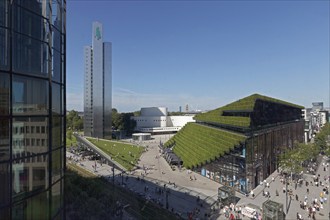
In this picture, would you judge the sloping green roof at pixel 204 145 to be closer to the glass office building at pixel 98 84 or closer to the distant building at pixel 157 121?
the glass office building at pixel 98 84

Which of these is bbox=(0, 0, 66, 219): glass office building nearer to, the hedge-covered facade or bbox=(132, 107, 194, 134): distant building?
the hedge-covered facade

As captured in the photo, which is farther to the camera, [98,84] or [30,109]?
[98,84]

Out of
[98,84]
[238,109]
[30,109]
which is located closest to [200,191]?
[238,109]

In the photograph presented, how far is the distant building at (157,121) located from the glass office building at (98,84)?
31.7 meters

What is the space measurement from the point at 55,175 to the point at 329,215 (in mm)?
31459

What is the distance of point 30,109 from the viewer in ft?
28.8

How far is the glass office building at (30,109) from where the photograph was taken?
786 cm

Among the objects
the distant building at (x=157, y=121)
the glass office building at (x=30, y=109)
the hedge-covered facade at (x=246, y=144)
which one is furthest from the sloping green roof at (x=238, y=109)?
the distant building at (x=157, y=121)

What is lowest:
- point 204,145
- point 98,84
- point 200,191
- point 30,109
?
point 200,191

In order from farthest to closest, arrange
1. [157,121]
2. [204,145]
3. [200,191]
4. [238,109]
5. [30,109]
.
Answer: [157,121] < [204,145] < [238,109] < [200,191] < [30,109]

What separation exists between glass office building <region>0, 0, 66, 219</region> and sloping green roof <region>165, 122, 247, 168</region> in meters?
32.9

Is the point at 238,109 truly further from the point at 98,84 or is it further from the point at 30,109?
the point at 98,84

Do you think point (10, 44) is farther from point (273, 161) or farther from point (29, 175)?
point (273, 161)

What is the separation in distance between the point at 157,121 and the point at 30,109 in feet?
422
